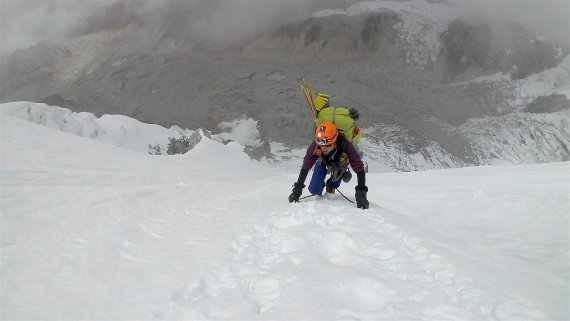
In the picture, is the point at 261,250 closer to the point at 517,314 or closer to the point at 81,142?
the point at 517,314

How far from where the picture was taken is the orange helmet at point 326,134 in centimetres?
741

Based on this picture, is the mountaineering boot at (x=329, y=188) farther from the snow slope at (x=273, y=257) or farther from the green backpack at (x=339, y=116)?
the green backpack at (x=339, y=116)

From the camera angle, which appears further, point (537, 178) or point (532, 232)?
point (537, 178)

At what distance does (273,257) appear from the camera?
4.50 metres

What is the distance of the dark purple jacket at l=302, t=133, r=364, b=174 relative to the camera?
7.68m

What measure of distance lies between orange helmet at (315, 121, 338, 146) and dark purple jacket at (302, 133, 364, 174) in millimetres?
401

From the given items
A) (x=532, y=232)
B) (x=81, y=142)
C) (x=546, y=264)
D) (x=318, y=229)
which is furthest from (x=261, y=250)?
(x=81, y=142)

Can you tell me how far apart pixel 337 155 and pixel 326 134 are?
96cm

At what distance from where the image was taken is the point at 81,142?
13852mm

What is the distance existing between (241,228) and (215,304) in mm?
2402

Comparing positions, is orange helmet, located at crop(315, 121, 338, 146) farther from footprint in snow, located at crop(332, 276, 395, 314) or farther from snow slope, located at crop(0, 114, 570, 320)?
footprint in snow, located at crop(332, 276, 395, 314)

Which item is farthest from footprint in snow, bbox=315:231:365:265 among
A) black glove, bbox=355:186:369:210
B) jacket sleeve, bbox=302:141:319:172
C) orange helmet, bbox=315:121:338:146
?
jacket sleeve, bbox=302:141:319:172

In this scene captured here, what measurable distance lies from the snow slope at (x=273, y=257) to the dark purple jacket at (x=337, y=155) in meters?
0.75

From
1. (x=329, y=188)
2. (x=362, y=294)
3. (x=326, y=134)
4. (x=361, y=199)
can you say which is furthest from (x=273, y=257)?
(x=329, y=188)
